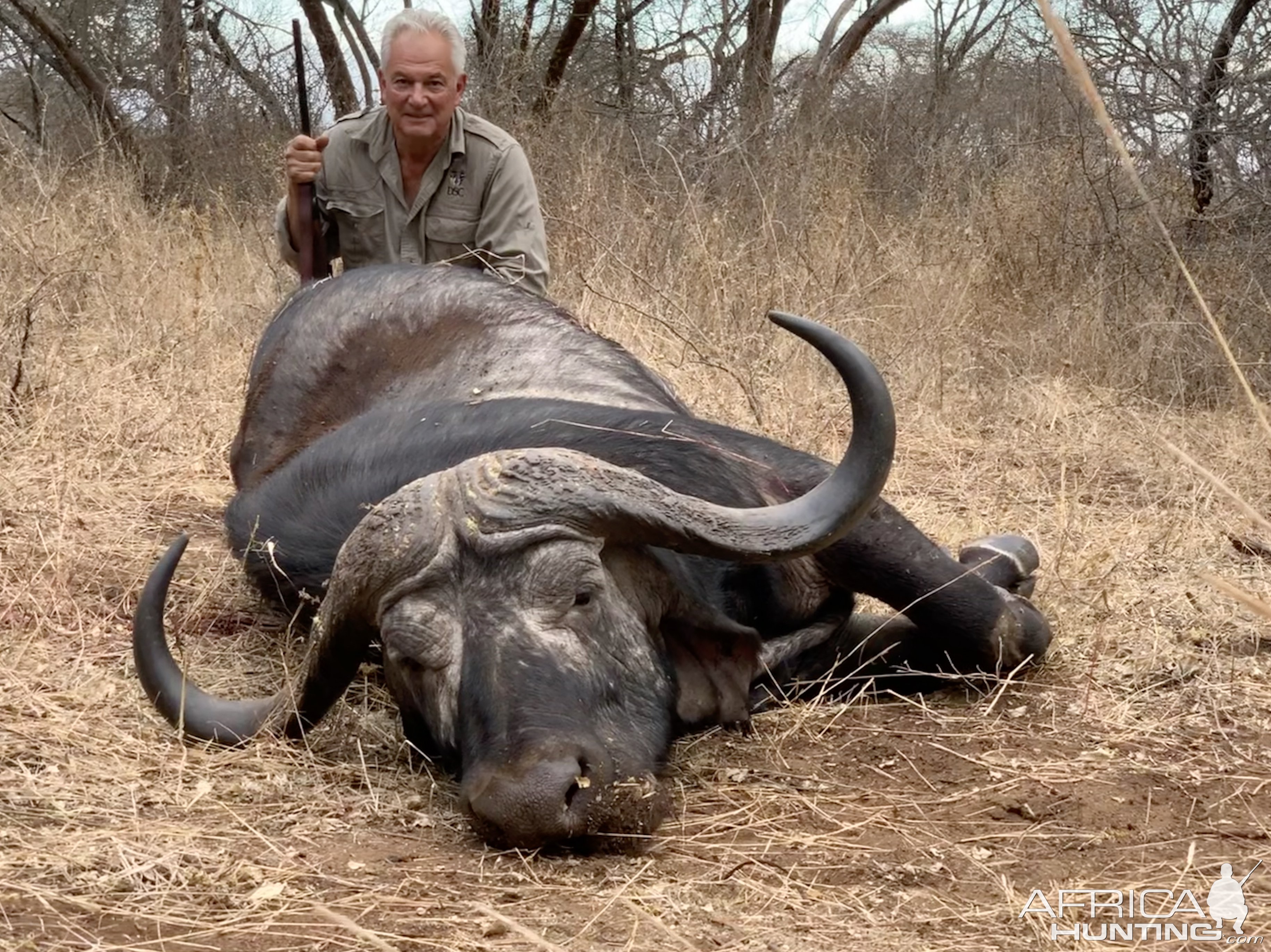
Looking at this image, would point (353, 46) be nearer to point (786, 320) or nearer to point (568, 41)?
point (568, 41)

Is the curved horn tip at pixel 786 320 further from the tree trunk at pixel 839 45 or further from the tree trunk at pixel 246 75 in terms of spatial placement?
the tree trunk at pixel 246 75

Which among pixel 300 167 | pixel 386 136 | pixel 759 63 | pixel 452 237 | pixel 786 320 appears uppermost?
pixel 759 63

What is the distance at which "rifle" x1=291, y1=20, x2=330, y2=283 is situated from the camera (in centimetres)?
640

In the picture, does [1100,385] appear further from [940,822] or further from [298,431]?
[940,822]

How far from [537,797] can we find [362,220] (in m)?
4.34

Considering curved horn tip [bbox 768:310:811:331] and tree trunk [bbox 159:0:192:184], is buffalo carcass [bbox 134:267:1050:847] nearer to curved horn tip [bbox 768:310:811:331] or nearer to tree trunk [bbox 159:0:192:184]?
curved horn tip [bbox 768:310:811:331]

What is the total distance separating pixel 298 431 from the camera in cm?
469

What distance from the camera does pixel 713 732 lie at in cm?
361

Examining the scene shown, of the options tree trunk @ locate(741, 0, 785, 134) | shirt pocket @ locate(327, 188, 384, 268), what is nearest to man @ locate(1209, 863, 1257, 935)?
shirt pocket @ locate(327, 188, 384, 268)

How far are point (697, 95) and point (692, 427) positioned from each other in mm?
9544

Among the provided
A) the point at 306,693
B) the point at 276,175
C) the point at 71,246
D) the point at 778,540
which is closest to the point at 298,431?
the point at 306,693

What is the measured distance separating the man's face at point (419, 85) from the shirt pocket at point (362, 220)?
1.05 ft

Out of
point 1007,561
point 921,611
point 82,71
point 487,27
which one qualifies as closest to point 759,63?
point 487,27

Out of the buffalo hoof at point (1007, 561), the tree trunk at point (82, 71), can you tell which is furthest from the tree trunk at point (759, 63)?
the buffalo hoof at point (1007, 561)
